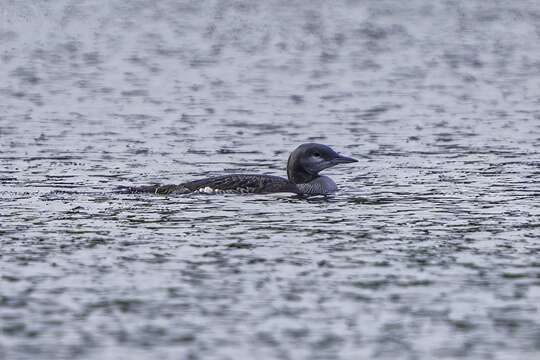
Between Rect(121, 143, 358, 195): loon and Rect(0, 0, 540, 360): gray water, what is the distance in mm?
262

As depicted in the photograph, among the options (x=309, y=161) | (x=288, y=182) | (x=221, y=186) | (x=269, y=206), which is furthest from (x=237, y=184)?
(x=309, y=161)

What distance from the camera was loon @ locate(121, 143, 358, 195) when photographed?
1811 centimetres

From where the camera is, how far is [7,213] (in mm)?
16281

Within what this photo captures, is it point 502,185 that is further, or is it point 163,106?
point 163,106

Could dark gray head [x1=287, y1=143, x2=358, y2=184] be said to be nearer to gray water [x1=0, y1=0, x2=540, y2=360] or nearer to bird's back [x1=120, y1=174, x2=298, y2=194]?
gray water [x1=0, y1=0, x2=540, y2=360]

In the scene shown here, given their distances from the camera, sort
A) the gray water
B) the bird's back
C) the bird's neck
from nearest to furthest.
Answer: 1. the gray water
2. the bird's back
3. the bird's neck

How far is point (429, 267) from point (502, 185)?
18.2 ft

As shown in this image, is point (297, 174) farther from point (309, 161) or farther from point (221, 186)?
point (221, 186)

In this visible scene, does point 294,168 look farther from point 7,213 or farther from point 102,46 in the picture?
point 102,46

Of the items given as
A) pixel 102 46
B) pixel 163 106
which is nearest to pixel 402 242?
pixel 163 106

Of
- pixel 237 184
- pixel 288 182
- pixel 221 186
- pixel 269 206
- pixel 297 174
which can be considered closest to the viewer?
pixel 269 206

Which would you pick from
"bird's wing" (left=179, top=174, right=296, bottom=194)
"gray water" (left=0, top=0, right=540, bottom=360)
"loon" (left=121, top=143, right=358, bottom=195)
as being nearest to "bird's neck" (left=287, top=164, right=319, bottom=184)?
"loon" (left=121, top=143, right=358, bottom=195)

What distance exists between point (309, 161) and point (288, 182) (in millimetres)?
506

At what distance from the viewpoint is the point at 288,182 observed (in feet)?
61.9
